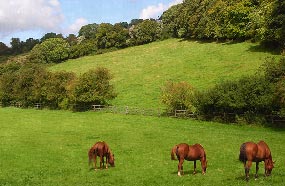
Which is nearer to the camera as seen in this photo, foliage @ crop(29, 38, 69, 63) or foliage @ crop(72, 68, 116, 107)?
foliage @ crop(72, 68, 116, 107)

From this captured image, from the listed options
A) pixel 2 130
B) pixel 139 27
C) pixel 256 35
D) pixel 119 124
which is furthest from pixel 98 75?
pixel 139 27

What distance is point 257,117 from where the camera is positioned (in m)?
45.6

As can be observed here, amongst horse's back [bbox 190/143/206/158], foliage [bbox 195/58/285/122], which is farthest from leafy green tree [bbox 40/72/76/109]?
horse's back [bbox 190/143/206/158]

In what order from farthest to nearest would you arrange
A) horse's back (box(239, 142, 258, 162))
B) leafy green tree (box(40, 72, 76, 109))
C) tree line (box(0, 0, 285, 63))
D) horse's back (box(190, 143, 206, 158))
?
tree line (box(0, 0, 285, 63)) → leafy green tree (box(40, 72, 76, 109)) → horse's back (box(190, 143, 206, 158)) → horse's back (box(239, 142, 258, 162))

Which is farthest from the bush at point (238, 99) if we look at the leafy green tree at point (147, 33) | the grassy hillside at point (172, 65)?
the leafy green tree at point (147, 33)

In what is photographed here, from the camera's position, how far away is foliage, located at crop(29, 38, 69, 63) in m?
129

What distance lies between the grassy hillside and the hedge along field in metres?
18.3

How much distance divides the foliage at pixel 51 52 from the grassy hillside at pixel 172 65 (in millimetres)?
17539

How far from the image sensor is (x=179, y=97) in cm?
5450

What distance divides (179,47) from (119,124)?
58441 millimetres

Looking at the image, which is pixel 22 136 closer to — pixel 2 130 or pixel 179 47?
pixel 2 130

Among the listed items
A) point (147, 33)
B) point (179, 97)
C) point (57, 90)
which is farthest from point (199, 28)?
point (179, 97)

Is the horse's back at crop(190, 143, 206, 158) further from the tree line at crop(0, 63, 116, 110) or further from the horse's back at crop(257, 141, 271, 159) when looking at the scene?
the tree line at crop(0, 63, 116, 110)

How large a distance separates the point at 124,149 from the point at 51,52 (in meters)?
104
